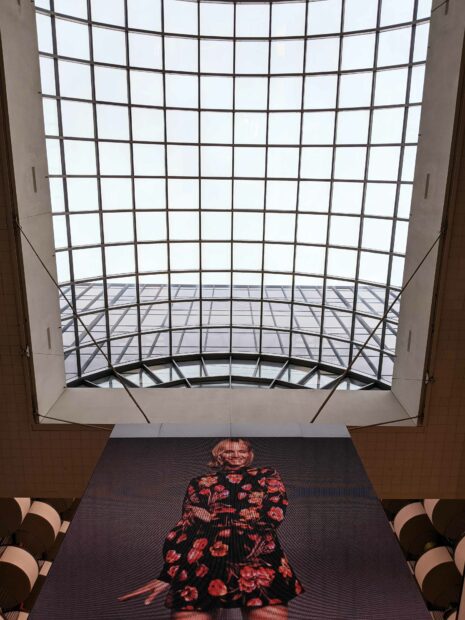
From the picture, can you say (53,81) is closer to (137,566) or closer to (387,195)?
(387,195)

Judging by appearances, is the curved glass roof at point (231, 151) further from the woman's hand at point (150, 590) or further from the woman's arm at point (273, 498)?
the woman's hand at point (150, 590)

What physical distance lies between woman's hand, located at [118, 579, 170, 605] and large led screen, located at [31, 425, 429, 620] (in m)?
0.01

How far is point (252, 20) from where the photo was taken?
14.4 meters

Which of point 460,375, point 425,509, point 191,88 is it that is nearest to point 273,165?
point 191,88

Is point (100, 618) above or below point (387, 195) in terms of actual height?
below

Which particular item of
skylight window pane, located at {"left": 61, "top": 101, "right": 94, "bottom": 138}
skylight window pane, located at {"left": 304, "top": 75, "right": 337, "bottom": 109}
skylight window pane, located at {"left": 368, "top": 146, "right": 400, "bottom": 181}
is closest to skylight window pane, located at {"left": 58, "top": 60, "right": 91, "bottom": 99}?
skylight window pane, located at {"left": 61, "top": 101, "right": 94, "bottom": 138}

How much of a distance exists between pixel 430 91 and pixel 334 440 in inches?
Answer: 272

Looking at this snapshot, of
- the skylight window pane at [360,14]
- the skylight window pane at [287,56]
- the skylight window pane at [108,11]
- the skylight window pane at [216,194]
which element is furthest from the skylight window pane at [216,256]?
the skylight window pane at [360,14]

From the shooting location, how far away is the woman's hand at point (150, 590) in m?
3.92

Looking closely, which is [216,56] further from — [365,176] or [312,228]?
[312,228]

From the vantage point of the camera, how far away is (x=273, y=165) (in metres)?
15.5

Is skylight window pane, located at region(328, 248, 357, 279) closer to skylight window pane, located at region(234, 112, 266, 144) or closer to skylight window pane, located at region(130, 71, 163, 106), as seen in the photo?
skylight window pane, located at region(234, 112, 266, 144)

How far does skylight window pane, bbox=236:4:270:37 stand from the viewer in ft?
46.8

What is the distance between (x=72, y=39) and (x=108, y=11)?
53.7 inches
